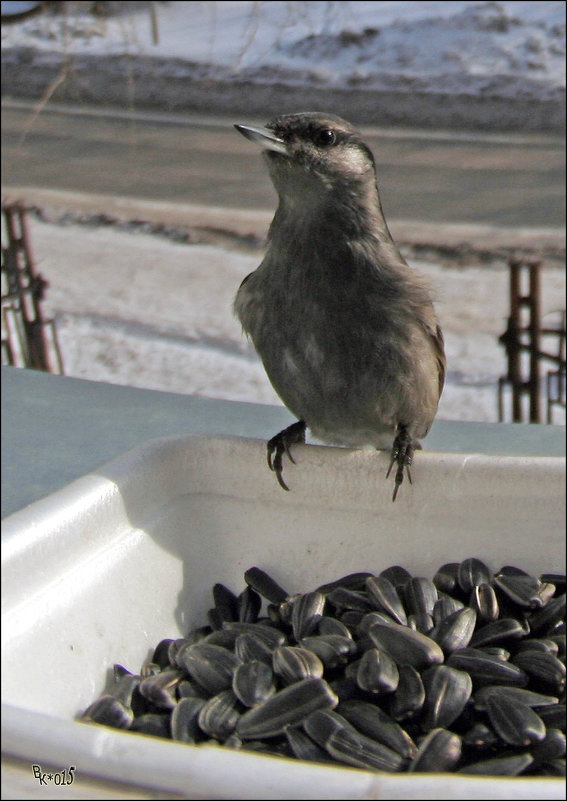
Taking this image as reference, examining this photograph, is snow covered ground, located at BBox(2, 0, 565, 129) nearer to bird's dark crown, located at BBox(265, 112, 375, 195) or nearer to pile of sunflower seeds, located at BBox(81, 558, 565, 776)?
bird's dark crown, located at BBox(265, 112, 375, 195)

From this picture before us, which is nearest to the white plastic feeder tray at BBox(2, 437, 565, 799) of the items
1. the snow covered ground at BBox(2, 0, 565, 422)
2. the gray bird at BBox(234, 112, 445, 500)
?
the gray bird at BBox(234, 112, 445, 500)

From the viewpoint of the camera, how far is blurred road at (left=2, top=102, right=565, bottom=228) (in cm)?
269

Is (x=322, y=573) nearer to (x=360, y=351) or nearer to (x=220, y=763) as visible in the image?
(x=360, y=351)

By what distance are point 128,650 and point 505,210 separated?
2.06 metres

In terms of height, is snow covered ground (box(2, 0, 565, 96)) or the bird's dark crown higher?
snow covered ground (box(2, 0, 565, 96))

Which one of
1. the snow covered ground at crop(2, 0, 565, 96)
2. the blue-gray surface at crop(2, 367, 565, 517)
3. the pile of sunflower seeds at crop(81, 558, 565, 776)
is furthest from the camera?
the snow covered ground at crop(2, 0, 565, 96)

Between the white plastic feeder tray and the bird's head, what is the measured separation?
1.17 feet

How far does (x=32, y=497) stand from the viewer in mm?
1976

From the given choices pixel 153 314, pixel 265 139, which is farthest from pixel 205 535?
pixel 153 314

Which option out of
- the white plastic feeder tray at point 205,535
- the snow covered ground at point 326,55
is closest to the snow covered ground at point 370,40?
the snow covered ground at point 326,55

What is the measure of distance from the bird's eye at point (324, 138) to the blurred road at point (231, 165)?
1467mm

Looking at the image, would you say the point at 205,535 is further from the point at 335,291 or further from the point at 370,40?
the point at 370,40

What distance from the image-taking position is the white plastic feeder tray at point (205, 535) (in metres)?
0.84

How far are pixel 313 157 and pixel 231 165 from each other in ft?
5.70
